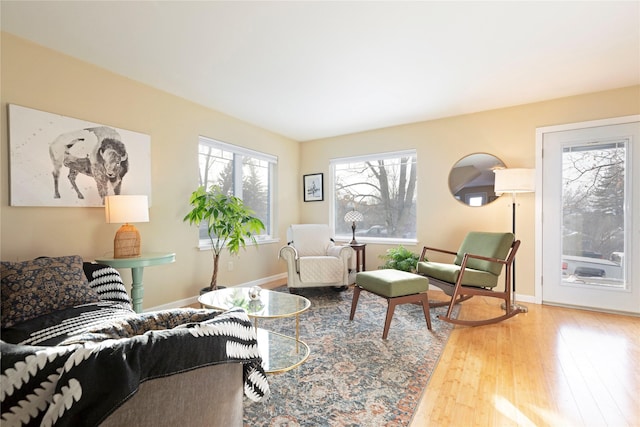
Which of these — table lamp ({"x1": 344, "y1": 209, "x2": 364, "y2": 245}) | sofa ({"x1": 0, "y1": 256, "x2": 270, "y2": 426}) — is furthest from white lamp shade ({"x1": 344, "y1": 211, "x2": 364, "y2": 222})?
sofa ({"x1": 0, "y1": 256, "x2": 270, "y2": 426})

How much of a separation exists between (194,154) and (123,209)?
4.05ft

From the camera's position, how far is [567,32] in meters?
2.15

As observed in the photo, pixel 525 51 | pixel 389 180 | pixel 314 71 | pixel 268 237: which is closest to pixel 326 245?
pixel 268 237

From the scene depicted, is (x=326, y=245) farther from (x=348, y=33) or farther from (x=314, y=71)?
(x=348, y=33)

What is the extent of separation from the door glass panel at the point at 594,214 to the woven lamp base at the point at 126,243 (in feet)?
13.9

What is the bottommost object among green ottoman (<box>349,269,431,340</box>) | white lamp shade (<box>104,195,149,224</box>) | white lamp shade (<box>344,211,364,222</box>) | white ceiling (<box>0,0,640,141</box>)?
green ottoman (<box>349,269,431,340</box>)

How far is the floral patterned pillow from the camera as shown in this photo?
1637 millimetres

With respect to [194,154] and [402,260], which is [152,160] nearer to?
[194,154]

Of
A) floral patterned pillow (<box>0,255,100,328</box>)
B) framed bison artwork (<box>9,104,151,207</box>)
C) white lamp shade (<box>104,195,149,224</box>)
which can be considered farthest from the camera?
white lamp shade (<box>104,195,149,224</box>)

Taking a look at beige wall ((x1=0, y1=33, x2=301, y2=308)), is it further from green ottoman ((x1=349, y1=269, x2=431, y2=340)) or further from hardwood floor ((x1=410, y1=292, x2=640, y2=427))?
hardwood floor ((x1=410, y1=292, x2=640, y2=427))

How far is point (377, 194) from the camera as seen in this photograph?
4.61 m

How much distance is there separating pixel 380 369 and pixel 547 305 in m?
2.54

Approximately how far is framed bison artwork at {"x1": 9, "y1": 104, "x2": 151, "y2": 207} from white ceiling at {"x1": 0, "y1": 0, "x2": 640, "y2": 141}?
57 cm

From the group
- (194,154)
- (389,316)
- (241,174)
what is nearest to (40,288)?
(194,154)
